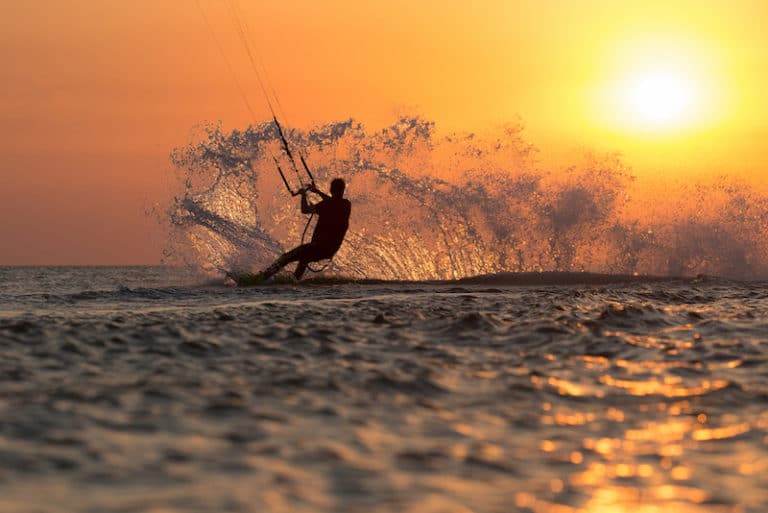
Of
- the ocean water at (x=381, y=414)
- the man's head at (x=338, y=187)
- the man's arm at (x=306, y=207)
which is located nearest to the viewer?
the ocean water at (x=381, y=414)

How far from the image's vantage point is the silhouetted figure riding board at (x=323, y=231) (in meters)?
20.6

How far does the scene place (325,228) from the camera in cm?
2095

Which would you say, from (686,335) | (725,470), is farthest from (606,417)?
(686,335)

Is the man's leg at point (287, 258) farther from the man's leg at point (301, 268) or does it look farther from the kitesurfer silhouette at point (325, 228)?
the man's leg at point (301, 268)

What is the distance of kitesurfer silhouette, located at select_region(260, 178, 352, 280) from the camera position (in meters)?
20.6

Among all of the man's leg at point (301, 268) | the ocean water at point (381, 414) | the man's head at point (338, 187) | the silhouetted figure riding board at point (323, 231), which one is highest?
the man's head at point (338, 187)

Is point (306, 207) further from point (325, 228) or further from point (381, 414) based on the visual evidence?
point (381, 414)

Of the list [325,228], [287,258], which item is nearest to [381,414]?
[325,228]

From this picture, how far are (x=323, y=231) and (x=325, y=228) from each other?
98 mm

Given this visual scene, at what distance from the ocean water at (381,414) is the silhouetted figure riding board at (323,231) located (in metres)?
7.80

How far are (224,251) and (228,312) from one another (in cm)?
1372

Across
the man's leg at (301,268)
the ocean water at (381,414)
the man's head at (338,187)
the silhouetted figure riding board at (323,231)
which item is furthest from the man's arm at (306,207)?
the ocean water at (381,414)

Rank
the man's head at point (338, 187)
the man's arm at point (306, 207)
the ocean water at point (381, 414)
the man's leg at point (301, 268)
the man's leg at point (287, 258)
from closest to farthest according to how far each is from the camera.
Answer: the ocean water at point (381, 414), the man's arm at point (306, 207), the man's head at point (338, 187), the man's leg at point (287, 258), the man's leg at point (301, 268)

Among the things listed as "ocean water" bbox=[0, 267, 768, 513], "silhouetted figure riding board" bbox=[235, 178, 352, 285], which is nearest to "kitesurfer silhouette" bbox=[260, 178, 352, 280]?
"silhouetted figure riding board" bbox=[235, 178, 352, 285]
